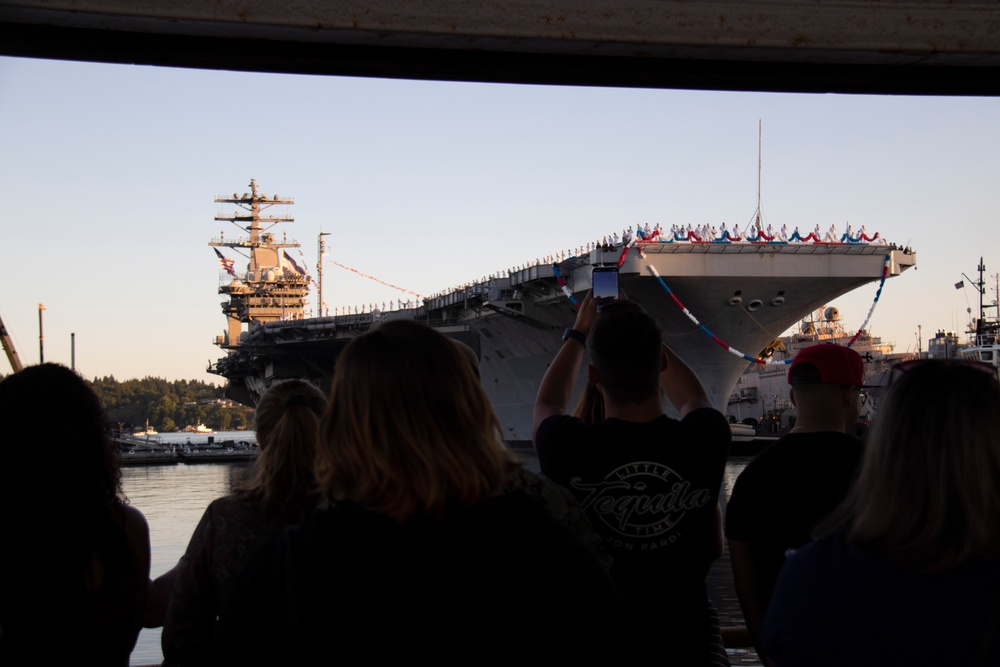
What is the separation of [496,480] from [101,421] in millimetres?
1062

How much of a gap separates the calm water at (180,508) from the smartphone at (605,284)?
112 cm

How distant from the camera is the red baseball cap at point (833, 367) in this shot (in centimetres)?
249

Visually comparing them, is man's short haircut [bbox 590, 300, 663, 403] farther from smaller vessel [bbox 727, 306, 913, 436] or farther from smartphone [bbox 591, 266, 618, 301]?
smaller vessel [bbox 727, 306, 913, 436]

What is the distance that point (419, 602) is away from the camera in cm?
134

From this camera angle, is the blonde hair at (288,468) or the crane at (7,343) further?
the crane at (7,343)

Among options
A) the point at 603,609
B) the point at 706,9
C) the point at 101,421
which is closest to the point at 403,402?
the point at 603,609

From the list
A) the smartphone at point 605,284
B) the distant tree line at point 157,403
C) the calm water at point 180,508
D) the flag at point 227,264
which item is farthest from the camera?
the distant tree line at point 157,403

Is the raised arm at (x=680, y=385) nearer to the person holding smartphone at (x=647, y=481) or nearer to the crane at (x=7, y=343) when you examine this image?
the person holding smartphone at (x=647, y=481)

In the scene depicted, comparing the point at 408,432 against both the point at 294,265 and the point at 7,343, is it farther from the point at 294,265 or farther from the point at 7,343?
the point at 294,265

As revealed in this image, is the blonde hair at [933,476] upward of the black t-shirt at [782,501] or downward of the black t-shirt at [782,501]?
upward

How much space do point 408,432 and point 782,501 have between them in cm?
118

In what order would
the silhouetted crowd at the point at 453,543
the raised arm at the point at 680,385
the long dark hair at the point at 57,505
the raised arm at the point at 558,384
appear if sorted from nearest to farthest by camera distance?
1. the silhouetted crowd at the point at 453,543
2. the long dark hair at the point at 57,505
3. the raised arm at the point at 558,384
4. the raised arm at the point at 680,385

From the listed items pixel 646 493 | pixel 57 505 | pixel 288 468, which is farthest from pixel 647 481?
pixel 57 505

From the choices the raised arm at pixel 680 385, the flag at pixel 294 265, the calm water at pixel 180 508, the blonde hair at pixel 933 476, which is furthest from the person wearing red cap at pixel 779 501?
the flag at pixel 294 265
